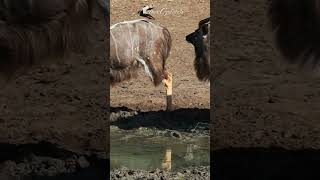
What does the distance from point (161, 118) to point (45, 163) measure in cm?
485

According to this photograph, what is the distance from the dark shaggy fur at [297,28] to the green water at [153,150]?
2.61m

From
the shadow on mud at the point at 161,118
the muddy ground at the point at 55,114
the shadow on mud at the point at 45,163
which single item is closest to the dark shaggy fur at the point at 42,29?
the muddy ground at the point at 55,114

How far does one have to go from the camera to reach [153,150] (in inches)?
313

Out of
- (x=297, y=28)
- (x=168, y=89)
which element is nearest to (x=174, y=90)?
(x=168, y=89)

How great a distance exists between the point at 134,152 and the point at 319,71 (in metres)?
3.57

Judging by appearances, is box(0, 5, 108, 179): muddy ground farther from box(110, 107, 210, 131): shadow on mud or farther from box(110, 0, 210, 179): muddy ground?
box(110, 107, 210, 131): shadow on mud

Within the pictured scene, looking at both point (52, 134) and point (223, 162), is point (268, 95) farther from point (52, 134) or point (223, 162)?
point (52, 134)

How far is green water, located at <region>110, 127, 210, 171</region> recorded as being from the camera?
23.8 feet

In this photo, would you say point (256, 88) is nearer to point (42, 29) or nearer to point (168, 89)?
point (42, 29)

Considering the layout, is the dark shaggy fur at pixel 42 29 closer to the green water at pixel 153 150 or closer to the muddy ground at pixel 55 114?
the muddy ground at pixel 55 114

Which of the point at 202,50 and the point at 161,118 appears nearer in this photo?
the point at 161,118

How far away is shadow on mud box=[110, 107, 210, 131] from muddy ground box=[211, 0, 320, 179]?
14.0 feet

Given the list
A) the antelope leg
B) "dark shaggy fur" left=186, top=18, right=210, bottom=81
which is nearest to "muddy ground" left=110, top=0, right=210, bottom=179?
the antelope leg

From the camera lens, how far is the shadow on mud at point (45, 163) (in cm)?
461
